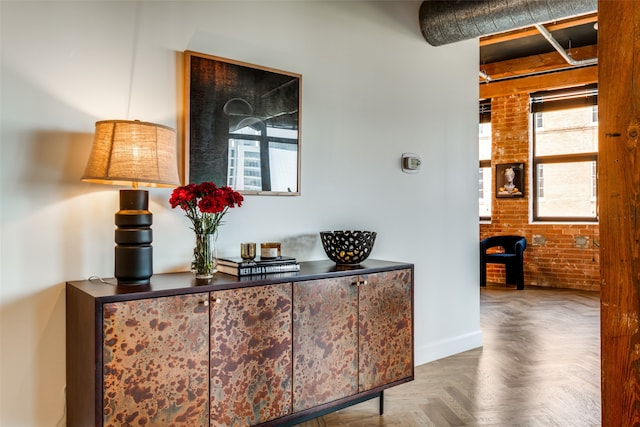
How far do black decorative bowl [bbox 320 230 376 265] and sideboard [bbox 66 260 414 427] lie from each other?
0.09 metres

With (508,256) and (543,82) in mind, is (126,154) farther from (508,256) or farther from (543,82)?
(543,82)

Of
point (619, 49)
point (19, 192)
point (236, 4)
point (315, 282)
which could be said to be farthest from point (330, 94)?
point (619, 49)

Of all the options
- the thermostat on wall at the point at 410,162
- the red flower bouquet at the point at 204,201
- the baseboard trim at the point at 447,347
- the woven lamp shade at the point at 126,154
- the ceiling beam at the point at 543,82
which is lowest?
the baseboard trim at the point at 447,347

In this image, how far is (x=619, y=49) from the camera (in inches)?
46.6

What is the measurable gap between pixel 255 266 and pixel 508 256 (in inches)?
218

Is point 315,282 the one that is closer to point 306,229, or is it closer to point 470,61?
point 306,229

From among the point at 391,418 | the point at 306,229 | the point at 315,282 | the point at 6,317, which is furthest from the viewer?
the point at 306,229

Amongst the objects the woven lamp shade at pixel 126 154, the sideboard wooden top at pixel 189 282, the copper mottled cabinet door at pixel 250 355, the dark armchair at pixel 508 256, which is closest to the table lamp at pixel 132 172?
the woven lamp shade at pixel 126 154

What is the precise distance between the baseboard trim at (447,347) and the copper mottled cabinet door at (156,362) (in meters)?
2.04

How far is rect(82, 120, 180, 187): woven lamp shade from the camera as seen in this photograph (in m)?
1.98

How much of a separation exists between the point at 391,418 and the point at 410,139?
1.98 meters

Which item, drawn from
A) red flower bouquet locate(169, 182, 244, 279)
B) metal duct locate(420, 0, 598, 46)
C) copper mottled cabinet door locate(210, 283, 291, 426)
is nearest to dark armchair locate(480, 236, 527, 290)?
metal duct locate(420, 0, 598, 46)

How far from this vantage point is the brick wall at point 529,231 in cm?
686

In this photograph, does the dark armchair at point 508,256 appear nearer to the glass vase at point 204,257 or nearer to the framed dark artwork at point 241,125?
the framed dark artwork at point 241,125
